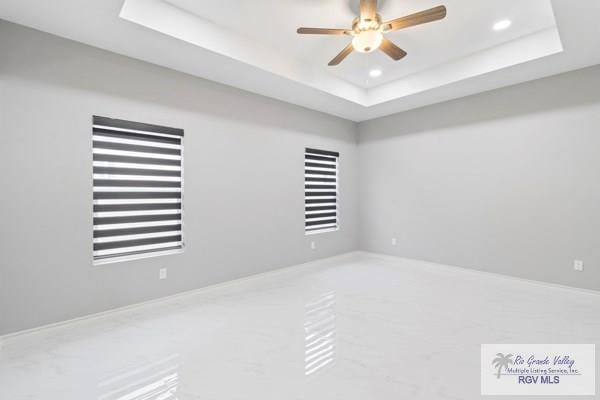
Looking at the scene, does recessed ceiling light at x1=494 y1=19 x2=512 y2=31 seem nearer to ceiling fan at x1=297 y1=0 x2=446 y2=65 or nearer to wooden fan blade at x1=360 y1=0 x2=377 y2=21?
ceiling fan at x1=297 y1=0 x2=446 y2=65

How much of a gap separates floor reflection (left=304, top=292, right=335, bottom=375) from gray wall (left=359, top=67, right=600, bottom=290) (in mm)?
2520

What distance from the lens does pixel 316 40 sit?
3.34m

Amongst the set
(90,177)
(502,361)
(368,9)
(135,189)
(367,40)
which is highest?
(368,9)

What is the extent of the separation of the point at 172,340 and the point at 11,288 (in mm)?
1487

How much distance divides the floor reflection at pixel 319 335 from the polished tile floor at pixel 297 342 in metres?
0.01

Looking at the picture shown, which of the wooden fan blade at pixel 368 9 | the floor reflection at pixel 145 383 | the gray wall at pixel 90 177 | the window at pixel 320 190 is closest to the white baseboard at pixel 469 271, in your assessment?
the window at pixel 320 190

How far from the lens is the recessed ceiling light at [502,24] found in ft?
9.79

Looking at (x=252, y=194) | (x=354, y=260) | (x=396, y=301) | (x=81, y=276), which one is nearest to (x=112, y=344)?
(x=81, y=276)

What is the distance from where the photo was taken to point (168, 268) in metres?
3.38

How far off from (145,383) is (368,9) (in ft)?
10.9

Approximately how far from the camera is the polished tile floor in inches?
73.5

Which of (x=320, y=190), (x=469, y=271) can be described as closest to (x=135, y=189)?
(x=320, y=190)

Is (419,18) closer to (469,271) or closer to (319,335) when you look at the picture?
(319,335)

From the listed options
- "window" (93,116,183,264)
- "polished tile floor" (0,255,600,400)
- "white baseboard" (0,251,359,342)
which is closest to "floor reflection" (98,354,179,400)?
"polished tile floor" (0,255,600,400)
